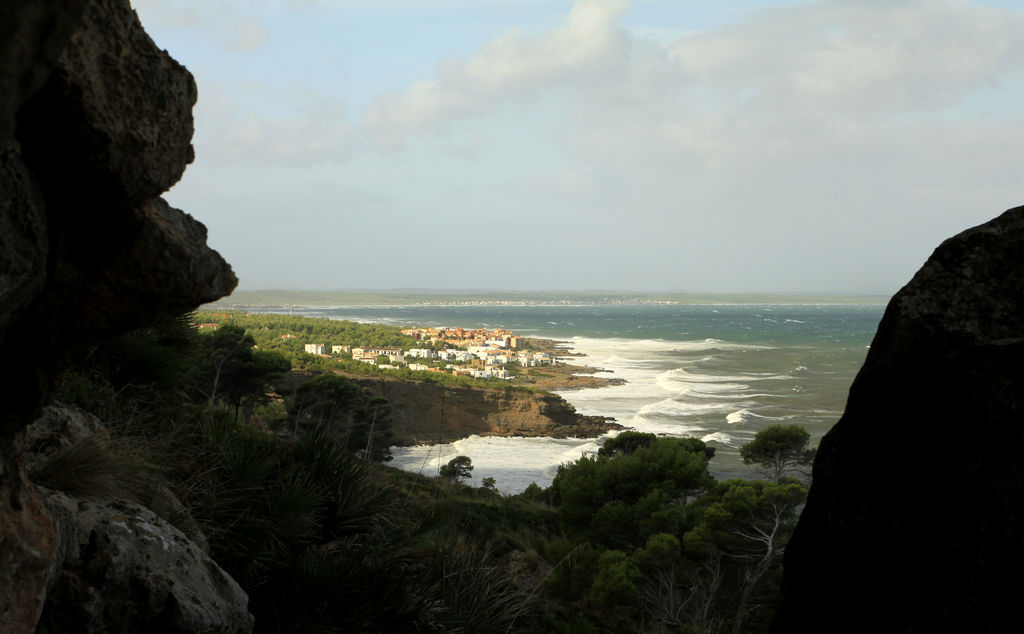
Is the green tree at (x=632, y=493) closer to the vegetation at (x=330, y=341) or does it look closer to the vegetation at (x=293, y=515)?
the vegetation at (x=293, y=515)

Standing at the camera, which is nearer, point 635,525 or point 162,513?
point 162,513

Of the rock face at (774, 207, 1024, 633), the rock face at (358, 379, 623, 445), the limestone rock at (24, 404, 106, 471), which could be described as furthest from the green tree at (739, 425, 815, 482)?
the rock face at (358, 379, 623, 445)

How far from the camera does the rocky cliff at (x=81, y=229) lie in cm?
189

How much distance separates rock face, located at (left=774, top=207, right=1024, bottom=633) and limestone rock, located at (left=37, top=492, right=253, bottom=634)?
245cm

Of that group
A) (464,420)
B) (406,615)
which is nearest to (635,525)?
(406,615)

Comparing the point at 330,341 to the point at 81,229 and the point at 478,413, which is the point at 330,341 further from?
the point at 81,229

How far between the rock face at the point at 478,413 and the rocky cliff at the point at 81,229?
40.2 meters

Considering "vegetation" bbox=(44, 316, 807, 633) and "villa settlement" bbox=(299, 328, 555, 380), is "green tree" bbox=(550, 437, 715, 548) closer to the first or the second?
"vegetation" bbox=(44, 316, 807, 633)

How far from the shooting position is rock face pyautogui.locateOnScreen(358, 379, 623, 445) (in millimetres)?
44094

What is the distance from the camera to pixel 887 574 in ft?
7.36

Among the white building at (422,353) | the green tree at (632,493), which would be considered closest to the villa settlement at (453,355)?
the white building at (422,353)

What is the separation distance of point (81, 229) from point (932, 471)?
2.78 m

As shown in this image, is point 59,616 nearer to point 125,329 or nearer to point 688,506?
point 125,329

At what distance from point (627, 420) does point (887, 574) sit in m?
42.9
